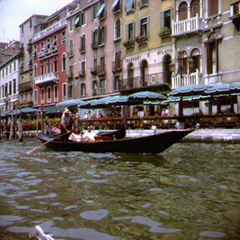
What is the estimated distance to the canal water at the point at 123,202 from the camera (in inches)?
140

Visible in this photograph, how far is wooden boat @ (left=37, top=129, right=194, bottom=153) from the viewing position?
9867 mm

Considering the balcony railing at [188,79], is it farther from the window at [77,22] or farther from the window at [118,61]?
the window at [77,22]

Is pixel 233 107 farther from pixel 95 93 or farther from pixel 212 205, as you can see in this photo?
pixel 212 205

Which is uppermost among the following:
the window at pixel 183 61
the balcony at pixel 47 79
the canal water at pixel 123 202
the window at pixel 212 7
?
the window at pixel 212 7

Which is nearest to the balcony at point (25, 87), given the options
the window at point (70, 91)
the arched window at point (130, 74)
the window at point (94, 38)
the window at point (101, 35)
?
the window at point (70, 91)

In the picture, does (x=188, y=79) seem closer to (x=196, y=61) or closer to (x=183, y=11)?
(x=196, y=61)

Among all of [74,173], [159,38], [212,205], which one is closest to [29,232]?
[212,205]

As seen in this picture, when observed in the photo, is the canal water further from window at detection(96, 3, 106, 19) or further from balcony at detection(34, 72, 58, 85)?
balcony at detection(34, 72, 58, 85)

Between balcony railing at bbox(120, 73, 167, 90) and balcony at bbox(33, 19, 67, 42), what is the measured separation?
11.8 m

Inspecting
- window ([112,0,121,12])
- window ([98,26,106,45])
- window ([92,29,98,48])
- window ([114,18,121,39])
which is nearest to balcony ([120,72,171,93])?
window ([114,18,121,39])

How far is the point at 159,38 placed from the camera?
953 inches

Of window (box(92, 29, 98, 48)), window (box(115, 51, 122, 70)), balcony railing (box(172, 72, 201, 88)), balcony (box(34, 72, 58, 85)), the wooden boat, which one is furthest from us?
balcony (box(34, 72, 58, 85))

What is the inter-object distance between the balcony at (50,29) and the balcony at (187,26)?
50.2 feet

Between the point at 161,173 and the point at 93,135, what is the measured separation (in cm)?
563
